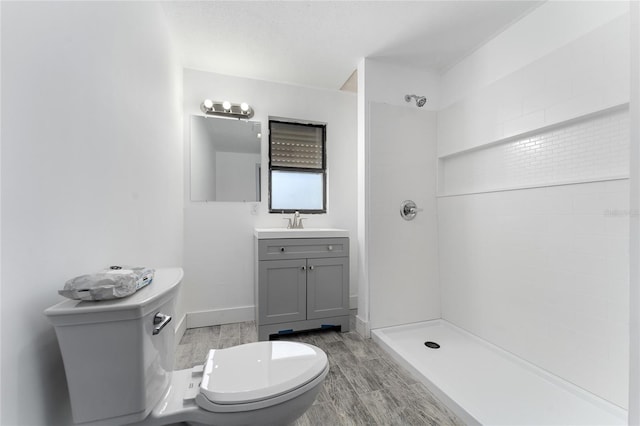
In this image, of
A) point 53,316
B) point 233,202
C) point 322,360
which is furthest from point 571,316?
point 233,202

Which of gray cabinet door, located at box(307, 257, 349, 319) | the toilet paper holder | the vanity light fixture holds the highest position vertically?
the vanity light fixture

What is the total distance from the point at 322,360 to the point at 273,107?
2.33 m

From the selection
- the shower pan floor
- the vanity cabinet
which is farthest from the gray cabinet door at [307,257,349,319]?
the shower pan floor

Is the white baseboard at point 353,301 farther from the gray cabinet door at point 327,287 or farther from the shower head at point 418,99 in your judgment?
the shower head at point 418,99

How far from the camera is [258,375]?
35.7 inches

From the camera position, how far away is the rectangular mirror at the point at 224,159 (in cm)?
239

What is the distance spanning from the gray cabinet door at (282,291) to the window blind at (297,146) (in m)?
1.06

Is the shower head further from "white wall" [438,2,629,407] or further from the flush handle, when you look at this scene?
the flush handle

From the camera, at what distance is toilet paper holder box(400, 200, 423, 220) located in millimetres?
2293

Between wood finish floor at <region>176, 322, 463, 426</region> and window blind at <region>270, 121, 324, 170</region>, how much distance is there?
1.63 metres

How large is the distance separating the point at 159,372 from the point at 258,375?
0.32 metres

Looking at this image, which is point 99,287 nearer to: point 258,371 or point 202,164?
point 258,371

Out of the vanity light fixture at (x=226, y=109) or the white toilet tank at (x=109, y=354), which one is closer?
the white toilet tank at (x=109, y=354)

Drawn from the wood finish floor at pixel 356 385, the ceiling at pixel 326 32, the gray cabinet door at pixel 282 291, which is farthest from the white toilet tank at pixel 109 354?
the ceiling at pixel 326 32
